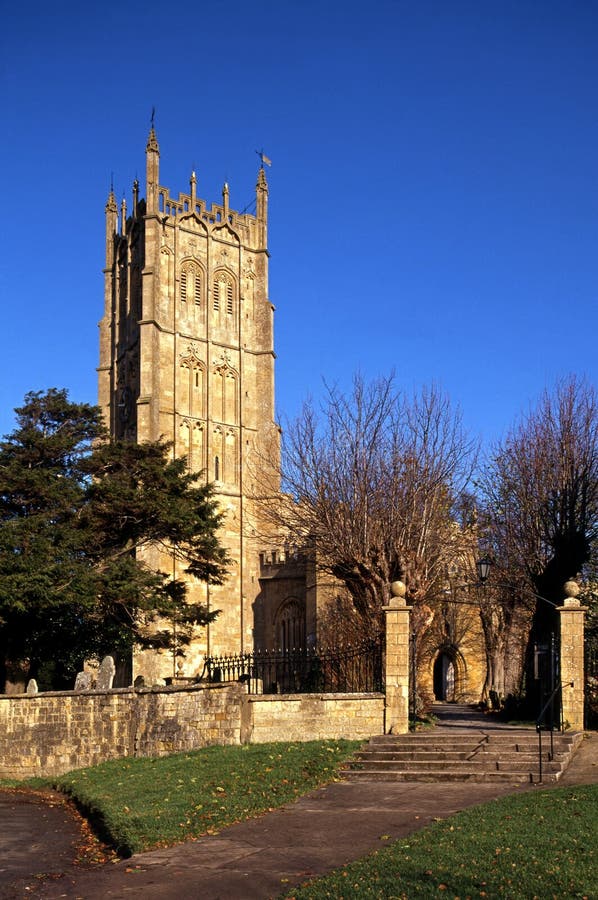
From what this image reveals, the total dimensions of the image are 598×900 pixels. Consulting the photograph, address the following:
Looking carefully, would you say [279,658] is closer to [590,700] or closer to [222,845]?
[590,700]

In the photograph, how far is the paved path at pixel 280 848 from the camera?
9.80 m

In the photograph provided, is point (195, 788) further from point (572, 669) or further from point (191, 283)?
point (191, 283)

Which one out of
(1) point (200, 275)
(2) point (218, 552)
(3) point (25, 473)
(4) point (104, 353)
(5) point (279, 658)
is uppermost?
(1) point (200, 275)

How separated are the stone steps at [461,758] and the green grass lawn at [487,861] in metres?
3.35

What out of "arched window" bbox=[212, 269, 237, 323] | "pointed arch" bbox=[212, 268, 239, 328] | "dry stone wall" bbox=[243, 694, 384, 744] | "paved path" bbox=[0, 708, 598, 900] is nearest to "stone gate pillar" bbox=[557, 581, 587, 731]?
"dry stone wall" bbox=[243, 694, 384, 744]

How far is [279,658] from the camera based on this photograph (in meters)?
22.0

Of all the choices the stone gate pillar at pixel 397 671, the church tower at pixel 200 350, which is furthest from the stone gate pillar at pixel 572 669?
the church tower at pixel 200 350

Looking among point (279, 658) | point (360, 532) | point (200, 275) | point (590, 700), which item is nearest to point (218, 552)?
point (360, 532)

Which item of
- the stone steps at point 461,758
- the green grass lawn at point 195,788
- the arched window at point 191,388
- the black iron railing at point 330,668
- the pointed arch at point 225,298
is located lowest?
the green grass lawn at point 195,788

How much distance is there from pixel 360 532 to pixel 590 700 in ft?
22.9

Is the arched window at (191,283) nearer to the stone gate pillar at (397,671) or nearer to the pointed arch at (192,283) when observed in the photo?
the pointed arch at (192,283)

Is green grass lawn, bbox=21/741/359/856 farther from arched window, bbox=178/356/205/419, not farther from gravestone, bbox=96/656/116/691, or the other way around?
arched window, bbox=178/356/205/419

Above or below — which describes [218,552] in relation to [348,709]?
above

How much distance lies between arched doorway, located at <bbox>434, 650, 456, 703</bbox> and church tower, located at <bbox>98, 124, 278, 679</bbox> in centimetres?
1121
